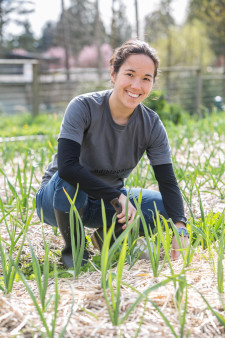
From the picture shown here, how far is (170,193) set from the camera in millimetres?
1934

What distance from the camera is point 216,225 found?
185 centimetres

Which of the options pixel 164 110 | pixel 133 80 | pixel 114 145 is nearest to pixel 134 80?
pixel 133 80

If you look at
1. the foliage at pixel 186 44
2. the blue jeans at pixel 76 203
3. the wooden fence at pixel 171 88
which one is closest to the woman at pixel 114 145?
the blue jeans at pixel 76 203

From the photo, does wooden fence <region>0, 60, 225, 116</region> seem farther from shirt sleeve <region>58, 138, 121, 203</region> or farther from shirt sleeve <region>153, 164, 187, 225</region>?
shirt sleeve <region>58, 138, 121, 203</region>

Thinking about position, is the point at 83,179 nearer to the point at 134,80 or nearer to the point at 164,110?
the point at 134,80

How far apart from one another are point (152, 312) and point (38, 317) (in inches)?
12.5

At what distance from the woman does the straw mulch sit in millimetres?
370

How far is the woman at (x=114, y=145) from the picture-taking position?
5.94 feet

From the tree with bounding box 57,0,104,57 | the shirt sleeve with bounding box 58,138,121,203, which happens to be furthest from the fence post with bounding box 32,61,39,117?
the tree with bounding box 57,0,104,57

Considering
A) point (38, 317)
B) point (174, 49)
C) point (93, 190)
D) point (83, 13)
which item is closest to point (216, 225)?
point (93, 190)

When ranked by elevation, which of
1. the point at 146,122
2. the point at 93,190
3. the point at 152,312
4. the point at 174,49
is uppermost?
the point at 174,49

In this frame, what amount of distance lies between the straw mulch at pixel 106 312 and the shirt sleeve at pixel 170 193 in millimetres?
408

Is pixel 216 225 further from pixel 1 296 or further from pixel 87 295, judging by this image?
pixel 1 296

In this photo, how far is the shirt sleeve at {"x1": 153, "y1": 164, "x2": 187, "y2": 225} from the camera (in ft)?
6.16
